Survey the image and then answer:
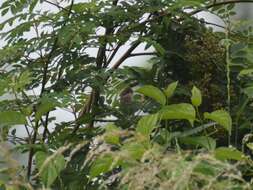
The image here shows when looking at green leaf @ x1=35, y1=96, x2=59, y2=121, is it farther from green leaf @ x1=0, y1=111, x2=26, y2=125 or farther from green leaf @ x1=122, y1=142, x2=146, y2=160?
green leaf @ x1=122, y1=142, x2=146, y2=160

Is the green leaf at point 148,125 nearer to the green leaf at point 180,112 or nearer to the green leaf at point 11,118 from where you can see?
the green leaf at point 180,112

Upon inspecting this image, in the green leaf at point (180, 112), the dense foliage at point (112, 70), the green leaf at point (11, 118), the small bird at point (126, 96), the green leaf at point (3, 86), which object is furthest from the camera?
Answer: the small bird at point (126, 96)

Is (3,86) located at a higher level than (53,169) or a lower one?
higher

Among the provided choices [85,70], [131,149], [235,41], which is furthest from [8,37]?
[131,149]

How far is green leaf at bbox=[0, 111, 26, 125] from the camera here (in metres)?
1.18

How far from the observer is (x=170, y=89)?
118 centimetres

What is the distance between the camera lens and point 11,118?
120 cm

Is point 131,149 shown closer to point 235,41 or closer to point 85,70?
point 85,70

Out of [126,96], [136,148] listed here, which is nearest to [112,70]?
[126,96]

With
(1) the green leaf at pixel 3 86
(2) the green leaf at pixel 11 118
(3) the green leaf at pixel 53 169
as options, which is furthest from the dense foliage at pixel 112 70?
(3) the green leaf at pixel 53 169

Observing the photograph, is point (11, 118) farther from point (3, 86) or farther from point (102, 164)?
point (102, 164)

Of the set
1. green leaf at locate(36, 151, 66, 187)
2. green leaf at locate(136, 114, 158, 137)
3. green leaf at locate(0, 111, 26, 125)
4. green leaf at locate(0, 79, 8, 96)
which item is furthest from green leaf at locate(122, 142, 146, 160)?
green leaf at locate(0, 79, 8, 96)

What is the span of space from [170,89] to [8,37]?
642 mm

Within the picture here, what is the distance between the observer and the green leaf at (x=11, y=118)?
118 cm
